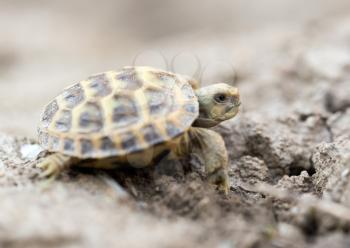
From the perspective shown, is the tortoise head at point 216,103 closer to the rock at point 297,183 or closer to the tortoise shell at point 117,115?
the tortoise shell at point 117,115

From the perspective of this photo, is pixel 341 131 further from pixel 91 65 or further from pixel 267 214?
pixel 91 65

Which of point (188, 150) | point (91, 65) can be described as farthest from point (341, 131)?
point (91, 65)

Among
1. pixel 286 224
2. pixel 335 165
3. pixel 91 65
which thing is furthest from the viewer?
pixel 91 65

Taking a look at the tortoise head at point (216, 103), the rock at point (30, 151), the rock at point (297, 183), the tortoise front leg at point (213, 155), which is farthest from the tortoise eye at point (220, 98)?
the rock at point (30, 151)

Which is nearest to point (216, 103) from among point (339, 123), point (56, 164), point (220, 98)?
point (220, 98)

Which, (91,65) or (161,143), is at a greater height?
(161,143)

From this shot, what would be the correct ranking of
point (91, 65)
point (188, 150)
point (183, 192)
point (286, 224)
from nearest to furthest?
point (286, 224) → point (183, 192) → point (188, 150) → point (91, 65)

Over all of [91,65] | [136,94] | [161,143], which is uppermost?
[136,94]
